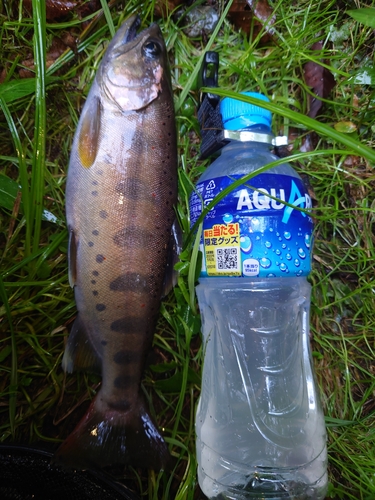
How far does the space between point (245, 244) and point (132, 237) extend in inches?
18.2

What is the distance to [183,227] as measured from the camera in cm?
182

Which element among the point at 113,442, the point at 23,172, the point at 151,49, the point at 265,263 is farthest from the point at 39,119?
the point at 113,442

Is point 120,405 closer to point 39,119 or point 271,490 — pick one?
point 271,490

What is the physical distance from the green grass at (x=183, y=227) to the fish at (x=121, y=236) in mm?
157

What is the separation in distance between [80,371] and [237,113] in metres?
1.34

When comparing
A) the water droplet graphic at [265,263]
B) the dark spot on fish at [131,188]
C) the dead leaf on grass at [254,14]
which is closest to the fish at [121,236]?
the dark spot on fish at [131,188]

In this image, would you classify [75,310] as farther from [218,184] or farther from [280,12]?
[280,12]

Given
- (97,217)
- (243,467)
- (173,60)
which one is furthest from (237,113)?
(243,467)

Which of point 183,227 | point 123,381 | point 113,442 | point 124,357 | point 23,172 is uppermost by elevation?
point 23,172

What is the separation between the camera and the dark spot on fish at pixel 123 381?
64.9 inches

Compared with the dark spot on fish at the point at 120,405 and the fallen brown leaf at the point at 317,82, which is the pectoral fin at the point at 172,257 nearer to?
the dark spot on fish at the point at 120,405

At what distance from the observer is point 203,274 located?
1647mm

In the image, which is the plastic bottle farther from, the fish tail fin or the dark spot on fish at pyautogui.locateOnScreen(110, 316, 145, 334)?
the dark spot on fish at pyautogui.locateOnScreen(110, 316, 145, 334)

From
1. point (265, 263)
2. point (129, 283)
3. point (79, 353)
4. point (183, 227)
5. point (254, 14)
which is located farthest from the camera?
point (254, 14)
